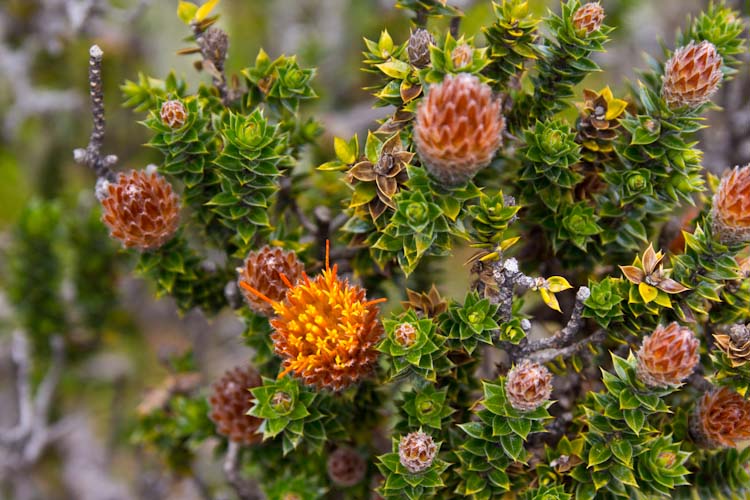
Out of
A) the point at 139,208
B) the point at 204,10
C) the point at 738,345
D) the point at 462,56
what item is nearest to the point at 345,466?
the point at 139,208

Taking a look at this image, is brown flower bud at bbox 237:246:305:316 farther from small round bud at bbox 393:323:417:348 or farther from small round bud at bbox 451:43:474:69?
small round bud at bbox 451:43:474:69

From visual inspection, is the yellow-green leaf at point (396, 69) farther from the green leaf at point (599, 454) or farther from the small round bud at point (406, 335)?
the green leaf at point (599, 454)

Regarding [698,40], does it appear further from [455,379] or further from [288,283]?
[288,283]

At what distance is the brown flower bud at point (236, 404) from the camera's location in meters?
1.95

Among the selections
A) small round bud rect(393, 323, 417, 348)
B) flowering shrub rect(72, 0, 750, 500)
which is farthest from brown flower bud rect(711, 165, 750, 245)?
small round bud rect(393, 323, 417, 348)

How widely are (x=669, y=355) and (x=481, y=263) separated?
486 millimetres

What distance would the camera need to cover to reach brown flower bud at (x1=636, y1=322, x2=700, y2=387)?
140cm

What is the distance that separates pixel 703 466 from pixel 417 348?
978 millimetres

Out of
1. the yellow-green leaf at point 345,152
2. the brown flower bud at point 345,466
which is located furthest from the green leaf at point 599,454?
the yellow-green leaf at point 345,152

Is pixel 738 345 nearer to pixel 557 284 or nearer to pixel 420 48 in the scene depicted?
pixel 557 284

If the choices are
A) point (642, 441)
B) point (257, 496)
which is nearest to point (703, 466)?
point (642, 441)

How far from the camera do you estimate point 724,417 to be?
5.40ft

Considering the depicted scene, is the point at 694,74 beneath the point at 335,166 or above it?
above

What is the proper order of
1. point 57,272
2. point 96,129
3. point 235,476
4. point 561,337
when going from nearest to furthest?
point 561,337 → point 96,129 → point 235,476 → point 57,272
